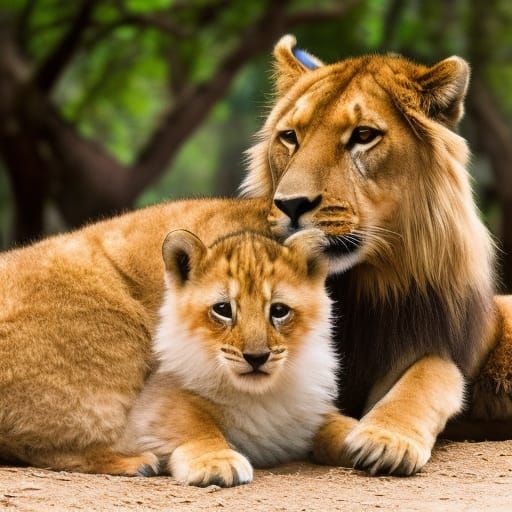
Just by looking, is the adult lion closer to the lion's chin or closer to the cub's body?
the lion's chin

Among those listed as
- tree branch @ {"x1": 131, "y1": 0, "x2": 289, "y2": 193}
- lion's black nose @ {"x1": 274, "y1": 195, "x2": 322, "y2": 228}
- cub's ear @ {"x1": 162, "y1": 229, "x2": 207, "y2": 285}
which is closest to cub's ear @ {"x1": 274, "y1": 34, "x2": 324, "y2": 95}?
lion's black nose @ {"x1": 274, "y1": 195, "x2": 322, "y2": 228}

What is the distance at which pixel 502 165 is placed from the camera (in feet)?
56.2

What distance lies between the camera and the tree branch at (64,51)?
599 inches

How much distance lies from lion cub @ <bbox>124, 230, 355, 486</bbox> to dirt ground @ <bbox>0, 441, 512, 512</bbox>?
175 mm

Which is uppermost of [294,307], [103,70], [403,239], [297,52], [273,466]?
[103,70]

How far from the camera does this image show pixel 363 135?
5531 mm

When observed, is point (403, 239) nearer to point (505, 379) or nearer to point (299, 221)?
point (299, 221)

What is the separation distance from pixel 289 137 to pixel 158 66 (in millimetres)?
14079

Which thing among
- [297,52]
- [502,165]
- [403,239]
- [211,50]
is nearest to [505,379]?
[403,239]

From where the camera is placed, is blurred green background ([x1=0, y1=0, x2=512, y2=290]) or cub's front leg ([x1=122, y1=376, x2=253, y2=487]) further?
blurred green background ([x1=0, y1=0, x2=512, y2=290])

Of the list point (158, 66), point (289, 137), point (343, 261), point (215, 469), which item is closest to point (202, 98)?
point (158, 66)

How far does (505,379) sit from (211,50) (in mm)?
15236

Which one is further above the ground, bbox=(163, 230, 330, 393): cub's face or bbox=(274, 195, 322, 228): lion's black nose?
bbox=(274, 195, 322, 228): lion's black nose

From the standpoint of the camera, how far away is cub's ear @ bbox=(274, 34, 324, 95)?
6406mm
